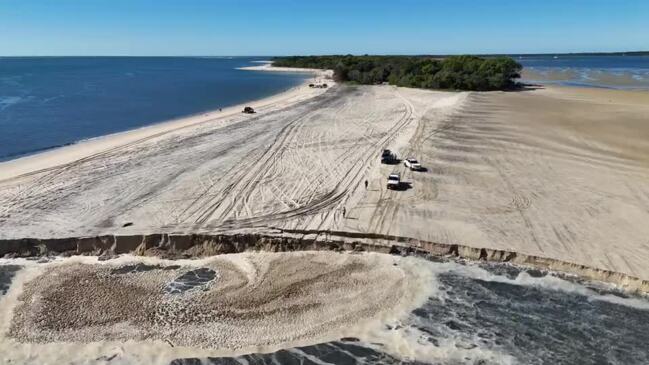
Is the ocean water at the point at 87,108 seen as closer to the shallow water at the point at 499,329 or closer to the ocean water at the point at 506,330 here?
the shallow water at the point at 499,329

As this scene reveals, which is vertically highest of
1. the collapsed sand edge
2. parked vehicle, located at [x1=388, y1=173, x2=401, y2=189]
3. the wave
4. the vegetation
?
the vegetation

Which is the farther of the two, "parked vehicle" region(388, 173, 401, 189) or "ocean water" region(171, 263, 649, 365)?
"parked vehicle" region(388, 173, 401, 189)

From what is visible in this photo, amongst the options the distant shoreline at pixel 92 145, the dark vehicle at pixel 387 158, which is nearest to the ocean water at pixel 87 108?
the distant shoreline at pixel 92 145

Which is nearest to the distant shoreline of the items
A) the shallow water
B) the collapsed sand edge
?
the collapsed sand edge

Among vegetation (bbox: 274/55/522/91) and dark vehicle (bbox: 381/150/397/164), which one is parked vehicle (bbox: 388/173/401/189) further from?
vegetation (bbox: 274/55/522/91)

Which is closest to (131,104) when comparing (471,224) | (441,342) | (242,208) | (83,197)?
(83,197)

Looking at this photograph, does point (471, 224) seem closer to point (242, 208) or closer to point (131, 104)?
point (242, 208)

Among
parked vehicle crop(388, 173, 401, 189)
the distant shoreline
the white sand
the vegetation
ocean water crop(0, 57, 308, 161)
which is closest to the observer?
the white sand
